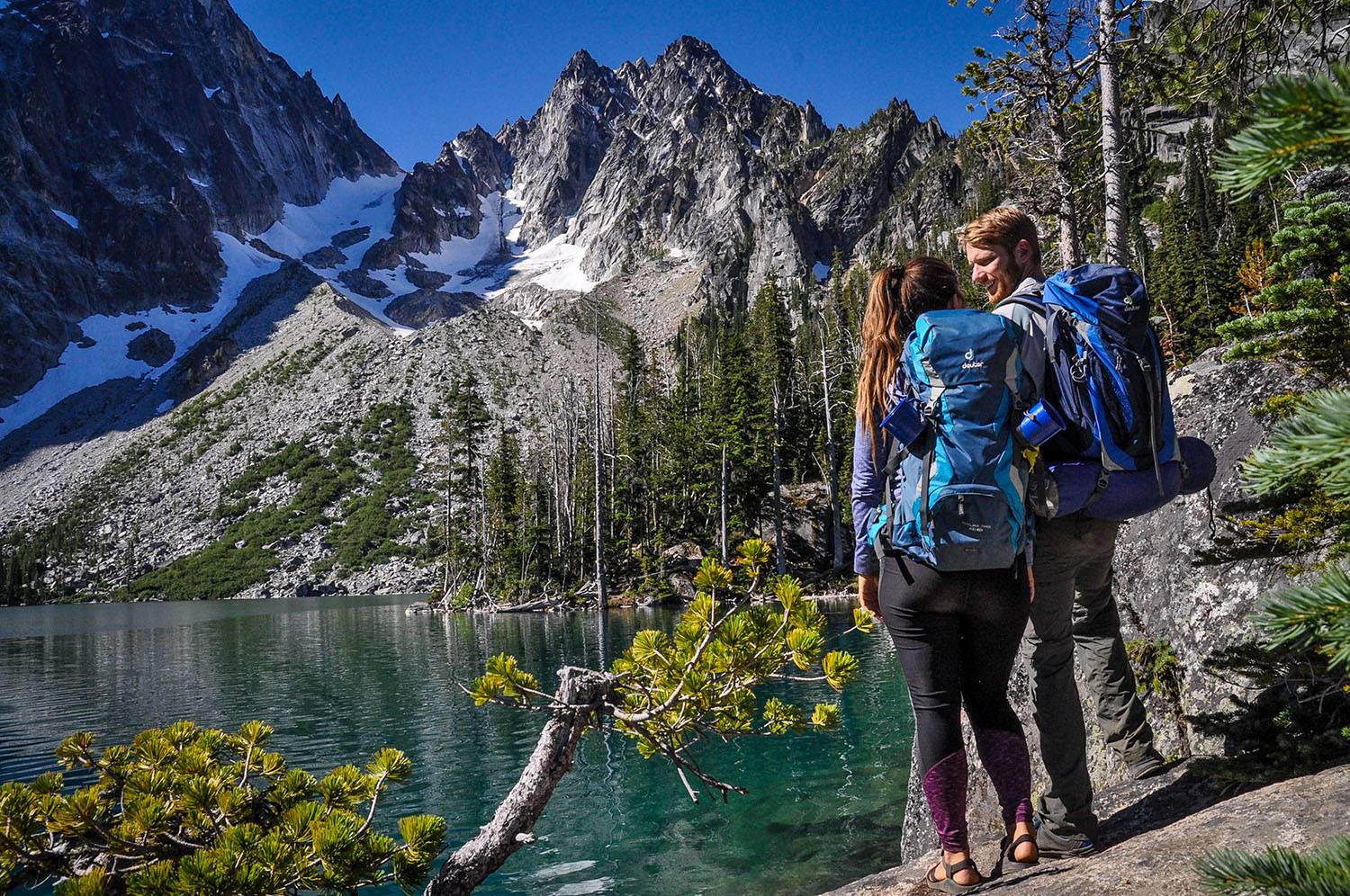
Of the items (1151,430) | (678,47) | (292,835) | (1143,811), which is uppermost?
(678,47)

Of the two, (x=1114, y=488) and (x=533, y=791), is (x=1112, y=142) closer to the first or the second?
(x=1114, y=488)

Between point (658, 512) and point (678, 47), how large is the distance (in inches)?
7204

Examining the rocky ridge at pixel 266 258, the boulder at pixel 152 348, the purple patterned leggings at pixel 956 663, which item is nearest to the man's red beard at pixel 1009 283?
the purple patterned leggings at pixel 956 663

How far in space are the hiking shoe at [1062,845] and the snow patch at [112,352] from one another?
141m

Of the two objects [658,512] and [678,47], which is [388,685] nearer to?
[658,512]

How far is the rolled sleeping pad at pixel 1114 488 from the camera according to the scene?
2889 mm

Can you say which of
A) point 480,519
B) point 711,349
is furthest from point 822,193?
point 480,519

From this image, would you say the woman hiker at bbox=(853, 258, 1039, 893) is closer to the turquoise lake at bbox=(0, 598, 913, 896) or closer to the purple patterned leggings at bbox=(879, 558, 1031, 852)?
the purple patterned leggings at bbox=(879, 558, 1031, 852)

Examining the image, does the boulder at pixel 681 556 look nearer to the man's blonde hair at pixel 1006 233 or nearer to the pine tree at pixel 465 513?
the pine tree at pixel 465 513

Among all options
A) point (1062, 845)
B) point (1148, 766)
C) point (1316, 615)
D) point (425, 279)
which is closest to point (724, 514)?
point (1148, 766)

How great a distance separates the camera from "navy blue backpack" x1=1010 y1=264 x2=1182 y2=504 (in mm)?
2918

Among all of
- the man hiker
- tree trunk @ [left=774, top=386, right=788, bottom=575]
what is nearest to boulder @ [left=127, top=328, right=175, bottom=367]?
tree trunk @ [left=774, top=386, right=788, bottom=575]

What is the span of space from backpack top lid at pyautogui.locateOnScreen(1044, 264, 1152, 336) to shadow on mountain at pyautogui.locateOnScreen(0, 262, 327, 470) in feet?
390

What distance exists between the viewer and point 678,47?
196625mm
